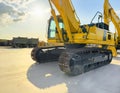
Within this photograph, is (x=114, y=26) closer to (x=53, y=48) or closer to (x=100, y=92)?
(x=53, y=48)

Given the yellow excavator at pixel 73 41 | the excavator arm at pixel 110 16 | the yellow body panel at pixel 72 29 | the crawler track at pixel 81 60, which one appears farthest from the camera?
the excavator arm at pixel 110 16

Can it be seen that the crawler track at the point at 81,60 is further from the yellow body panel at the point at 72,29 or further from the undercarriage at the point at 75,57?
the yellow body panel at the point at 72,29

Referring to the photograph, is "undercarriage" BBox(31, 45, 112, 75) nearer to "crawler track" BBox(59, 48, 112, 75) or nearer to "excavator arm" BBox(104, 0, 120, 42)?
"crawler track" BBox(59, 48, 112, 75)

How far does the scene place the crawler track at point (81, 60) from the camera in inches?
216

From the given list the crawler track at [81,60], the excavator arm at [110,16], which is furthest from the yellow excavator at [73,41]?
the excavator arm at [110,16]

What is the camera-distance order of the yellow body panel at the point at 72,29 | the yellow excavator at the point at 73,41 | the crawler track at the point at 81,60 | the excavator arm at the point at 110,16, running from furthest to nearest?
1. the excavator arm at the point at 110,16
2. the yellow body panel at the point at 72,29
3. the yellow excavator at the point at 73,41
4. the crawler track at the point at 81,60

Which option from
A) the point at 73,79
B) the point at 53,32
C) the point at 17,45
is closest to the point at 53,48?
the point at 53,32

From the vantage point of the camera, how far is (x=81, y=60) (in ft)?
19.6

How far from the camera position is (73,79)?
17.1ft

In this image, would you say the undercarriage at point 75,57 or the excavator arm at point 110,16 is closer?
the undercarriage at point 75,57

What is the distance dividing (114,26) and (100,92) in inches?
390

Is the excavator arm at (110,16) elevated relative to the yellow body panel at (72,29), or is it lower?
elevated

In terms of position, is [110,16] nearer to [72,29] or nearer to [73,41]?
[72,29]

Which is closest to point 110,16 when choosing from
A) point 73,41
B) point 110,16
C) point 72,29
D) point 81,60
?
point 110,16
